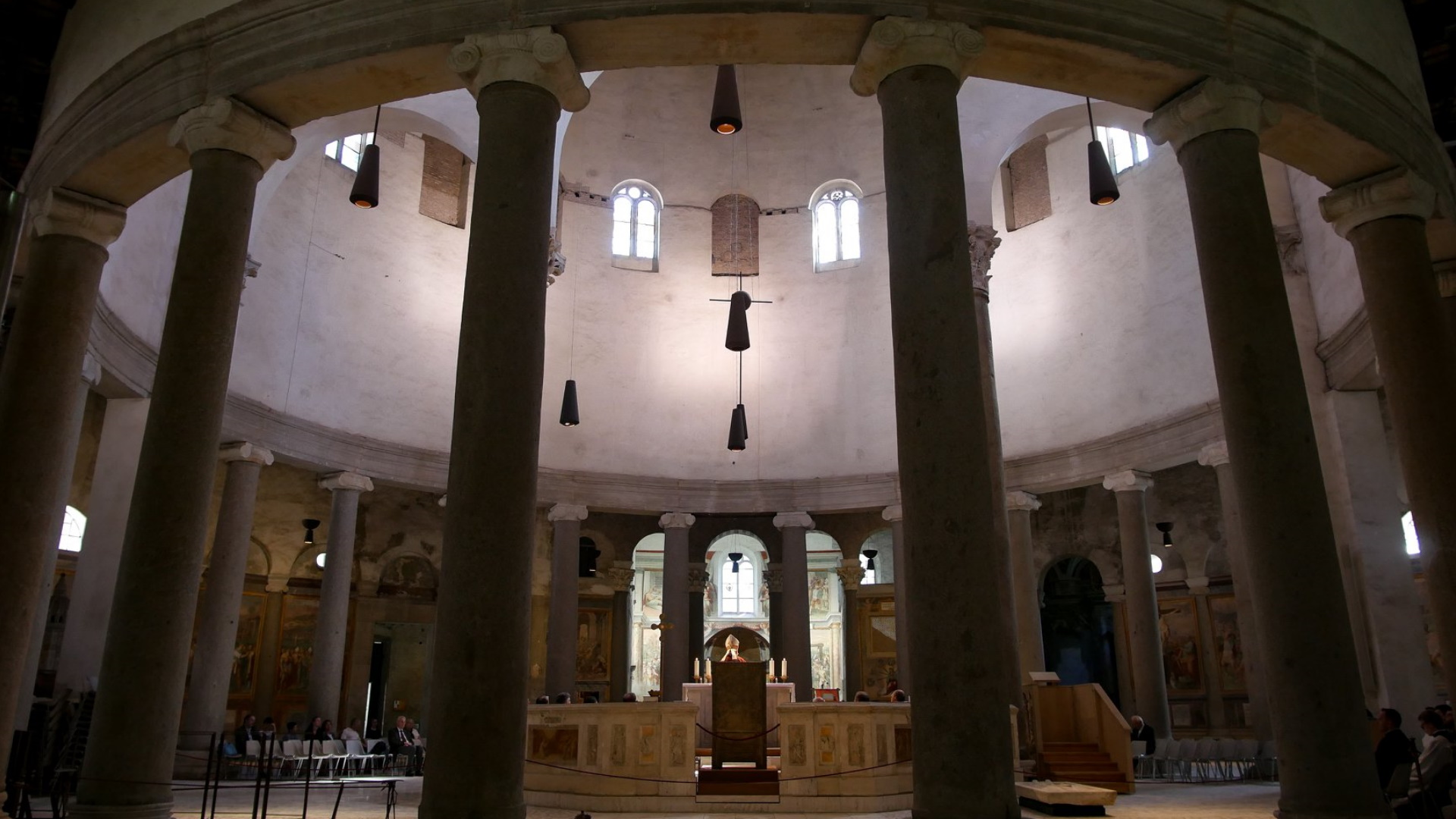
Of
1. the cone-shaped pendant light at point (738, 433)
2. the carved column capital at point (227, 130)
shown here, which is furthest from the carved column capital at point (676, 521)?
the carved column capital at point (227, 130)

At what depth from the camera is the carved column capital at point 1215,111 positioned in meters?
7.29

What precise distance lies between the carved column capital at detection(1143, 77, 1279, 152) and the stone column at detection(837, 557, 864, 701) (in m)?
16.9

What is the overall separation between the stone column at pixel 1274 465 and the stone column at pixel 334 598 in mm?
14278

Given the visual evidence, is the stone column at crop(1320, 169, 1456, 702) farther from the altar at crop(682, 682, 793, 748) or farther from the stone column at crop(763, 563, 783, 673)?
the stone column at crop(763, 563, 783, 673)

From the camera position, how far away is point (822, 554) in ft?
94.8

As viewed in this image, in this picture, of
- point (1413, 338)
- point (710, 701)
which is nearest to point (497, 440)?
point (1413, 338)

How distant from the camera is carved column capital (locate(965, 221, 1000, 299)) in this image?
14.5m

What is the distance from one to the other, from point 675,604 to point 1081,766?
28.9 feet

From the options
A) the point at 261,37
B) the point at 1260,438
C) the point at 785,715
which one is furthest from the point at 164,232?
the point at 1260,438

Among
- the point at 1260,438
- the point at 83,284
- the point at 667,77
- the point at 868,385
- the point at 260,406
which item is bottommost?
the point at 1260,438

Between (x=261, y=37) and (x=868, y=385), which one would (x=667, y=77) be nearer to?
(x=868, y=385)

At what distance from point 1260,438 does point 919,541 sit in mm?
2529

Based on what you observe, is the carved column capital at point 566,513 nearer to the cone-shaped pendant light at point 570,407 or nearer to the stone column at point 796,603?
the cone-shaped pendant light at point 570,407

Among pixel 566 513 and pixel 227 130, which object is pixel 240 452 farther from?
pixel 227 130
